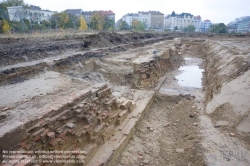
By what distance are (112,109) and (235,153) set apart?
11.4ft

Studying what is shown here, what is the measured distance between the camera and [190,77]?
465 inches

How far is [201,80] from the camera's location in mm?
11234

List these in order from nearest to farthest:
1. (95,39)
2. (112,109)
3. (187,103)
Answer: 1. (112,109)
2. (187,103)
3. (95,39)

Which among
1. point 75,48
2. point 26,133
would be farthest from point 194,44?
point 26,133

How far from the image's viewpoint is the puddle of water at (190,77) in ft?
33.9

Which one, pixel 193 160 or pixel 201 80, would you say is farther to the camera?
pixel 201 80

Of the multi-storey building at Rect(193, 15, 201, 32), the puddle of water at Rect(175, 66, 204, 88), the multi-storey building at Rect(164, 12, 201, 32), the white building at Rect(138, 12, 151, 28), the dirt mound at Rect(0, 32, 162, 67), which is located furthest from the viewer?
the multi-storey building at Rect(193, 15, 201, 32)

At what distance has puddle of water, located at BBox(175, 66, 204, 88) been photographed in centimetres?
1033

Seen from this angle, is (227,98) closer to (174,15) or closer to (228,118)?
(228,118)

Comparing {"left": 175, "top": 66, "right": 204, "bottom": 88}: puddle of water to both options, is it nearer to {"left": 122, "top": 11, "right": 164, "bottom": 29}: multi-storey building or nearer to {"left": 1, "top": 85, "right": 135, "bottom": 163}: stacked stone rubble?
{"left": 1, "top": 85, "right": 135, "bottom": 163}: stacked stone rubble

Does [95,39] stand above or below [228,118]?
above

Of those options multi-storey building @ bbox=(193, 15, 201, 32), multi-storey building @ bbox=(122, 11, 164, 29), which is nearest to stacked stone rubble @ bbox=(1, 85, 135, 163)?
multi-storey building @ bbox=(122, 11, 164, 29)

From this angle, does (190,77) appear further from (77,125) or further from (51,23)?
(51,23)

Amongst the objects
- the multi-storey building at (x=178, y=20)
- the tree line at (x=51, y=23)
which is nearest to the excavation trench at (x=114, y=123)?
the tree line at (x=51, y=23)
